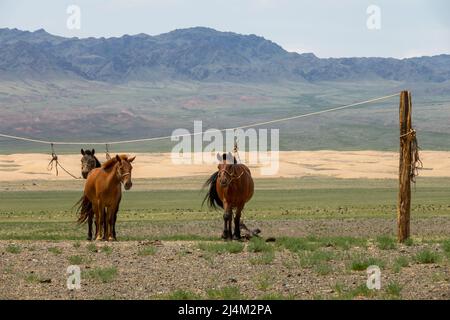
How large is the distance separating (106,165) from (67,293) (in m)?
6.51

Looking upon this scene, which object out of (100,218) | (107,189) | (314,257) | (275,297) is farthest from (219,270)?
(100,218)

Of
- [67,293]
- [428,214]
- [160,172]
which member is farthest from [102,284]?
[160,172]

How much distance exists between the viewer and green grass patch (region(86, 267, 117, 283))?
44.6ft

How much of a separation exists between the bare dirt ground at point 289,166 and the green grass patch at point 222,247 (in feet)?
177

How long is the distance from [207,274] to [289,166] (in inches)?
2693

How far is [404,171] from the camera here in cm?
1791

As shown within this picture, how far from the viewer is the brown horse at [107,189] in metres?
18.5

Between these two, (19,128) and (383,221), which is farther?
(19,128)

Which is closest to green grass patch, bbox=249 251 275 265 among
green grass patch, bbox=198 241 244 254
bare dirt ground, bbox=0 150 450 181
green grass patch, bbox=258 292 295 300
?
green grass patch, bbox=198 241 244 254

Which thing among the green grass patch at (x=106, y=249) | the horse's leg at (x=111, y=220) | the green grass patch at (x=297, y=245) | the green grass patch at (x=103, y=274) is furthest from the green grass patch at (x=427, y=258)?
the horse's leg at (x=111, y=220)

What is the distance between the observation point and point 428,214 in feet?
111

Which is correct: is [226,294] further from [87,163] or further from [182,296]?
[87,163]

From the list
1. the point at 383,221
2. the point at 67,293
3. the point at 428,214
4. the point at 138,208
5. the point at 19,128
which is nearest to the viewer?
the point at 67,293

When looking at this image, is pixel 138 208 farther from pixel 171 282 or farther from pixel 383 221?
pixel 171 282
